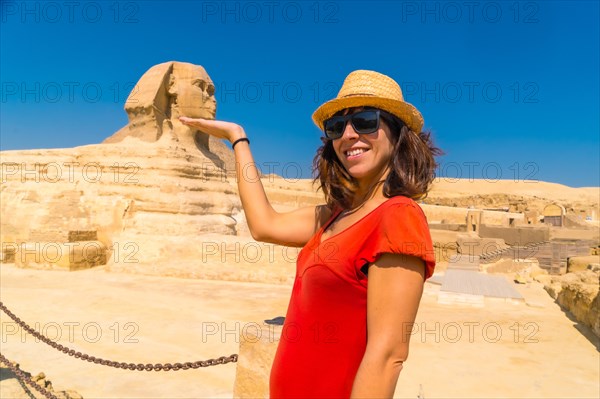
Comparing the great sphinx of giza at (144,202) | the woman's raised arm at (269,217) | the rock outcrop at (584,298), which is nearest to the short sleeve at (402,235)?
the woman's raised arm at (269,217)

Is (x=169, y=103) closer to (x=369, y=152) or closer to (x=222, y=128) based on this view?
(x=222, y=128)

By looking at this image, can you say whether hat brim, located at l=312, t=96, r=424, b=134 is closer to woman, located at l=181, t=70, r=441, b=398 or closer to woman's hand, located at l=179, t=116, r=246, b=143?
woman, located at l=181, t=70, r=441, b=398

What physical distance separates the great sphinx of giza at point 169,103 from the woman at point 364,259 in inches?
465

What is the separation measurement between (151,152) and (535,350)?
10.0m

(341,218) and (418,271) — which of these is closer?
(418,271)

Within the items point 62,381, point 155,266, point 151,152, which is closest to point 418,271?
point 62,381

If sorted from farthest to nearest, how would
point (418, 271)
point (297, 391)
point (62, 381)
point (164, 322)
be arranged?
1. point (164, 322)
2. point (62, 381)
3. point (297, 391)
4. point (418, 271)

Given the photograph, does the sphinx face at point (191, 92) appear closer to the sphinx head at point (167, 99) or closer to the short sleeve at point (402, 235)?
the sphinx head at point (167, 99)

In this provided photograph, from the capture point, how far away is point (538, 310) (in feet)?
25.9

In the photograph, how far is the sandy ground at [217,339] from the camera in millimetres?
4285

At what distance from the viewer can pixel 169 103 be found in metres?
13.2

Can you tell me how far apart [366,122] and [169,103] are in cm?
1287

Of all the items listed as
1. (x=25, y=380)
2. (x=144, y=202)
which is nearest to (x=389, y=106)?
(x=25, y=380)

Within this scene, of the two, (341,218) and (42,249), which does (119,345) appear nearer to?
(341,218)
